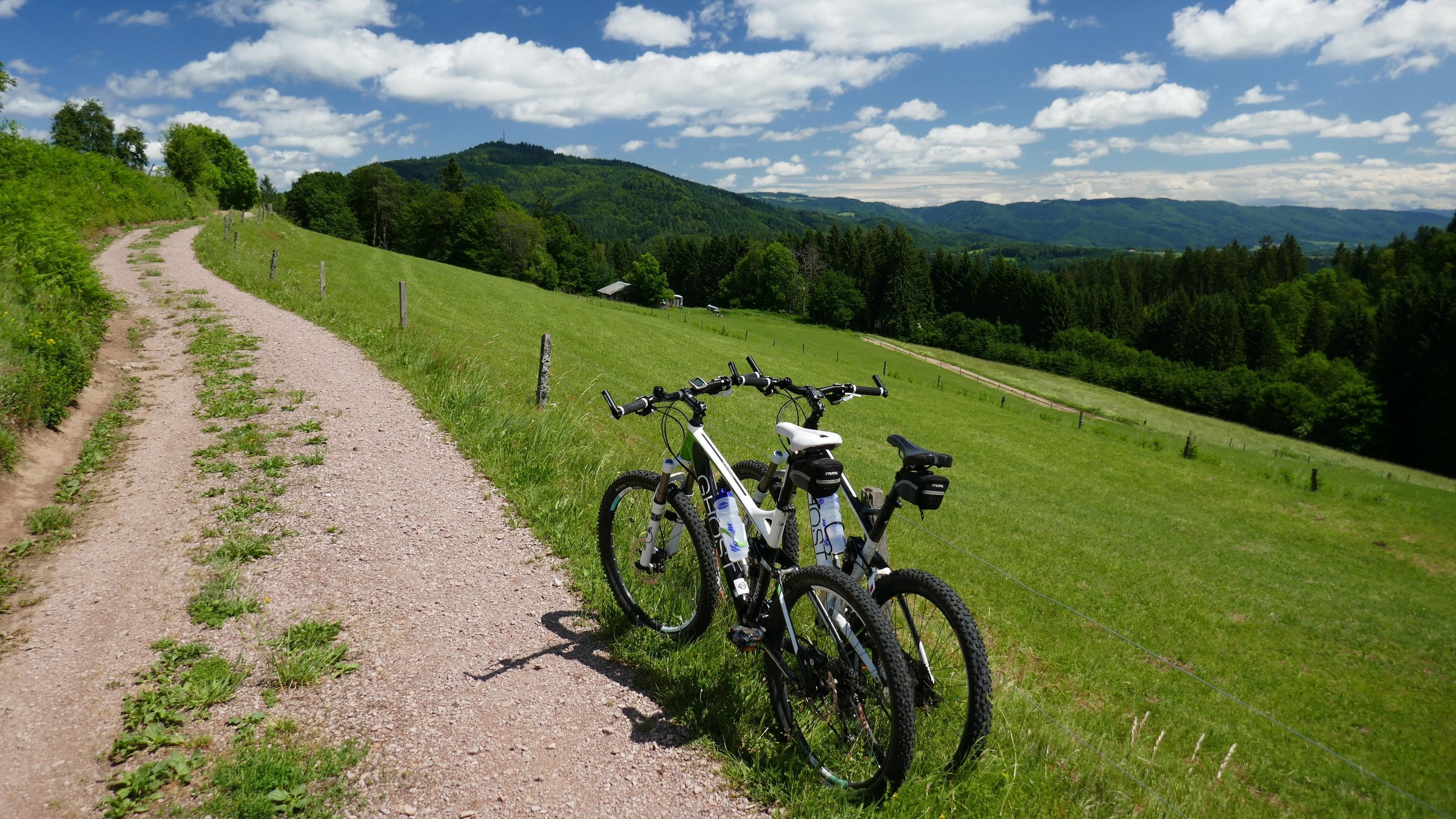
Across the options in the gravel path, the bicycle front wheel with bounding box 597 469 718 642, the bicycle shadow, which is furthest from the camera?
the bicycle front wheel with bounding box 597 469 718 642

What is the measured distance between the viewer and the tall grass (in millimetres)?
8906

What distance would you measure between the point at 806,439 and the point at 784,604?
0.91 meters

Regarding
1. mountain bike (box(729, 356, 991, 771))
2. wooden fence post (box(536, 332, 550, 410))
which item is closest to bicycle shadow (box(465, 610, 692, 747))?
mountain bike (box(729, 356, 991, 771))

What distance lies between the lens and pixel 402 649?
16.1 ft

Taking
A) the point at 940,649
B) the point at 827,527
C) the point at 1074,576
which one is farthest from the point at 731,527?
the point at 1074,576

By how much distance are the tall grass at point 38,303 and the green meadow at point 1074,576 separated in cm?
447

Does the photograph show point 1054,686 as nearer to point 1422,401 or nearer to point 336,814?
point 336,814

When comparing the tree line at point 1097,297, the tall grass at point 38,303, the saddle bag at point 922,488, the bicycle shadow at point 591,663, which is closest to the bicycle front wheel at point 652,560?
the bicycle shadow at point 591,663

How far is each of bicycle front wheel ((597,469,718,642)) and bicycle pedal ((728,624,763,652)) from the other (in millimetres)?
626

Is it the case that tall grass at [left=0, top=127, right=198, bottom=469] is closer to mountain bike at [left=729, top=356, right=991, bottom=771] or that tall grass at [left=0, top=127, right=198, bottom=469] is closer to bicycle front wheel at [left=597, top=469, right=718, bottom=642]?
bicycle front wheel at [left=597, top=469, right=718, bottom=642]

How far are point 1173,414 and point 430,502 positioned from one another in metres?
69.5

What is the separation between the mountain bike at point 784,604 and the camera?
3.39m

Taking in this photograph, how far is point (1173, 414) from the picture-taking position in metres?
62.5

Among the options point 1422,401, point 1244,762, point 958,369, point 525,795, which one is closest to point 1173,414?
point 958,369
